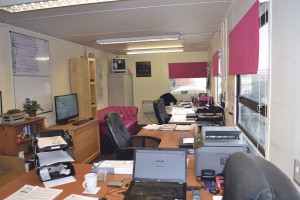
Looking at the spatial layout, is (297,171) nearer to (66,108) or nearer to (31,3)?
(31,3)

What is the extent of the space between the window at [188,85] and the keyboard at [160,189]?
6157 millimetres

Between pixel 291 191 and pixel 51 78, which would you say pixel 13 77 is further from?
pixel 291 191

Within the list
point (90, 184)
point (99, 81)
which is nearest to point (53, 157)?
point (90, 184)

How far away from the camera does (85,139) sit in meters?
4.44

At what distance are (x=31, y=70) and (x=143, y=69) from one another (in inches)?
168

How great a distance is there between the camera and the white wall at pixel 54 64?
3.38m

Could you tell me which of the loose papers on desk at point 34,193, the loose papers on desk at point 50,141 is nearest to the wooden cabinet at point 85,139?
the loose papers on desk at point 50,141

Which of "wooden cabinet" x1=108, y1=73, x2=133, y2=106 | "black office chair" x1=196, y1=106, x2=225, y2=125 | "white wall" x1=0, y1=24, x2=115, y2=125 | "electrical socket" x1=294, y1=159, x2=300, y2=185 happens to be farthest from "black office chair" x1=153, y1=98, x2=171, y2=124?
"electrical socket" x1=294, y1=159, x2=300, y2=185

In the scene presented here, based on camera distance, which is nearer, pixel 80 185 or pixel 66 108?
pixel 80 185

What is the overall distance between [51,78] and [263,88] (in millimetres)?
3792

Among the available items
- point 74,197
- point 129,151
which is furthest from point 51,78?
point 74,197

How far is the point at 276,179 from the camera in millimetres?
645

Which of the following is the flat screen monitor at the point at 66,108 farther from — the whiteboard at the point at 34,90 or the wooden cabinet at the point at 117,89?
the wooden cabinet at the point at 117,89

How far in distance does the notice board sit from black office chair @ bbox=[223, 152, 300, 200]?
11.9 ft
